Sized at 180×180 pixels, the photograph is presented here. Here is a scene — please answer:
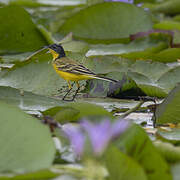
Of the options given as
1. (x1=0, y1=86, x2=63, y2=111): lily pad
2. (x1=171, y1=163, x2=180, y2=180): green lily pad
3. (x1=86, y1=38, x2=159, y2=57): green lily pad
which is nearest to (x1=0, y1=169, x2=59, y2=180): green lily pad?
(x1=171, y1=163, x2=180, y2=180): green lily pad

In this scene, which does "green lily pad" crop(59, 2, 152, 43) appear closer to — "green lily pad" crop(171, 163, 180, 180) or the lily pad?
the lily pad

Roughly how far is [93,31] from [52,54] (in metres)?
1.59

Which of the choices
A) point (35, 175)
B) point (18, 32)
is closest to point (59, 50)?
point (18, 32)

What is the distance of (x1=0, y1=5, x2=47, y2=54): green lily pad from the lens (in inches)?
159

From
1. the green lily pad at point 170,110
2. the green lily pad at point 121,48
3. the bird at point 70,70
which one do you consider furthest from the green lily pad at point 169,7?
the green lily pad at point 170,110

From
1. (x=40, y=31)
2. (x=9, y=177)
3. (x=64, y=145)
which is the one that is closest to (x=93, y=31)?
(x=40, y=31)

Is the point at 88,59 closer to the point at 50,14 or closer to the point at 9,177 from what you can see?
the point at 9,177

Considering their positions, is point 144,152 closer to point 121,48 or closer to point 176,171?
point 176,171

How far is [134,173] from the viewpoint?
4.35 feet

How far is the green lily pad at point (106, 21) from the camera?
4668 mm

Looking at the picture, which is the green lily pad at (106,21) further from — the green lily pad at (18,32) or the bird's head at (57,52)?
the bird's head at (57,52)

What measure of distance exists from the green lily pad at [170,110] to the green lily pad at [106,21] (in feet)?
7.47

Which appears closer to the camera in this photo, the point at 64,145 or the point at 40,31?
the point at 64,145

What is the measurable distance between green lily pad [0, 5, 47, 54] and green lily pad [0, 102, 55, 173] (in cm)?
247
